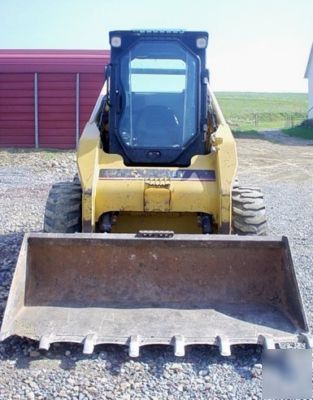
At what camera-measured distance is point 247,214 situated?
553cm

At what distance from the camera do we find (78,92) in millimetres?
16578

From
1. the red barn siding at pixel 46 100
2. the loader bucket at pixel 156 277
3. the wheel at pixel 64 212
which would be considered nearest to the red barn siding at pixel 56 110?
the red barn siding at pixel 46 100

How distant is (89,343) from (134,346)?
0.30 m

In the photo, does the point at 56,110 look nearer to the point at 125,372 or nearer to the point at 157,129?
the point at 157,129

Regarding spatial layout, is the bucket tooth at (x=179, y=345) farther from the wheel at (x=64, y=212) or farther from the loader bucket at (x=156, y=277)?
the wheel at (x=64, y=212)

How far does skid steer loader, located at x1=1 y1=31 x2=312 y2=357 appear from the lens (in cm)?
444

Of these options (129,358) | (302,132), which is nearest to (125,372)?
(129,358)

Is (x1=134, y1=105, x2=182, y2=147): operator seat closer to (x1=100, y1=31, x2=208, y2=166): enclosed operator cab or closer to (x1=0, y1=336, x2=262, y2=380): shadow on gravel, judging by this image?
(x1=100, y1=31, x2=208, y2=166): enclosed operator cab

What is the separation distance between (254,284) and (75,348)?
1.46 meters

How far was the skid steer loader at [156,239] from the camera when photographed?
444 centimetres

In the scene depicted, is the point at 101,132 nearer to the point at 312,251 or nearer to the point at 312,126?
the point at 312,251

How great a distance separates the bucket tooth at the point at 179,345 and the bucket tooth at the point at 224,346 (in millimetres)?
240

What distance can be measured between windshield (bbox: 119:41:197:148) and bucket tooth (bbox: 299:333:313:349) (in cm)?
244

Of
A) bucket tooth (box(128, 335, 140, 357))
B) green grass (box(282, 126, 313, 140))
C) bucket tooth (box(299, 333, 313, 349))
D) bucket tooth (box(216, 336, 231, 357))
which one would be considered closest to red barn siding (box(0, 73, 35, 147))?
bucket tooth (box(128, 335, 140, 357))
